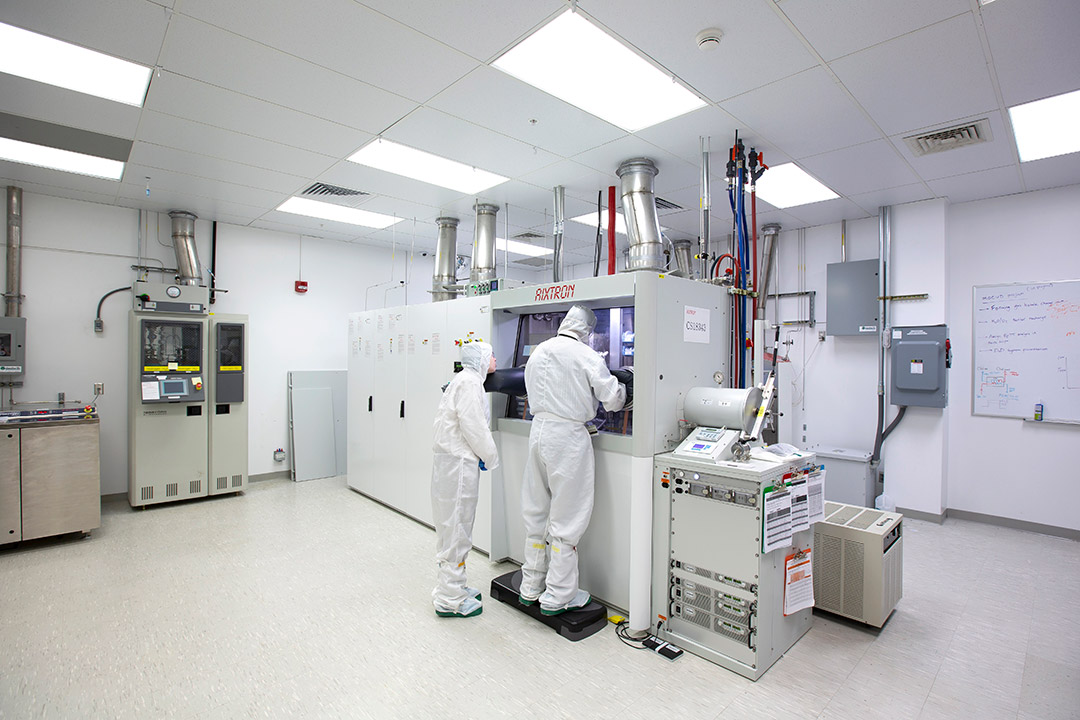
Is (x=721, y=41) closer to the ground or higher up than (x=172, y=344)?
higher up

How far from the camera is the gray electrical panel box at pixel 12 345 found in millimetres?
4004

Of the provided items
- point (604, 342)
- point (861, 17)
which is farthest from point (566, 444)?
point (861, 17)

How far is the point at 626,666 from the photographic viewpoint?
2.26 metres

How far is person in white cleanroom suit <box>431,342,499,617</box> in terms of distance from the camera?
2689mm

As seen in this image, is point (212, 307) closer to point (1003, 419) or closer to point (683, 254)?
point (683, 254)

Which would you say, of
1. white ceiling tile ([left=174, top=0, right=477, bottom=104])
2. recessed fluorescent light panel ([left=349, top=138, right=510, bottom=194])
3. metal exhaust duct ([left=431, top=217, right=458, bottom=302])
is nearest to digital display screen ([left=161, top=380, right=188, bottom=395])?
metal exhaust duct ([left=431, top=217, right=458, bottom=302])

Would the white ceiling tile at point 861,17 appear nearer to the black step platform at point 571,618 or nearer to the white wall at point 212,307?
the black step platform at point 571,618

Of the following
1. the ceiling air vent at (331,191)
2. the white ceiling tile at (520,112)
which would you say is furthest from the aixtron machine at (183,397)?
the white ceiling tile at (520,112)

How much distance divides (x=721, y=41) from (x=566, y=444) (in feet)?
6.38

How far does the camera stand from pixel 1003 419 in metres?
4.24

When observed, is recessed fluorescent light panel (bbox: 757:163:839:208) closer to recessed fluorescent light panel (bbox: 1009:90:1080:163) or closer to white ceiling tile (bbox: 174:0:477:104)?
recessed fluorescent light panel (bbox: 1009:90:1080:163)

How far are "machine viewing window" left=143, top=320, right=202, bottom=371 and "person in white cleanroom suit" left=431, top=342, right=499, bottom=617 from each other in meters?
3.17

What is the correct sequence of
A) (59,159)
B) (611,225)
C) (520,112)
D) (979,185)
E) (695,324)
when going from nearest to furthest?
1. (695,324)
2. (520,112)
3. (59,159)
4. (611,225)
5. (979,185)

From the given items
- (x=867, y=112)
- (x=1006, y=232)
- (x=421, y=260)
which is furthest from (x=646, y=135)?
(x=421, y=260)
